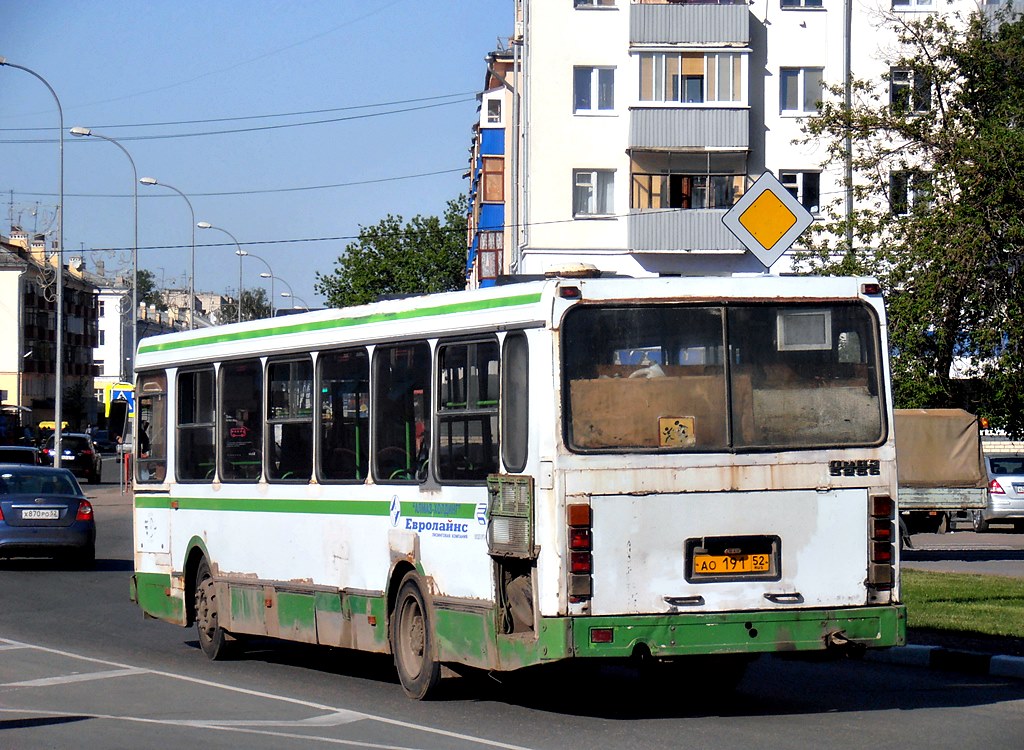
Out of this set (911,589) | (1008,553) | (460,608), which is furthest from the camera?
(1008,553)

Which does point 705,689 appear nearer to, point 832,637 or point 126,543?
point 832,637

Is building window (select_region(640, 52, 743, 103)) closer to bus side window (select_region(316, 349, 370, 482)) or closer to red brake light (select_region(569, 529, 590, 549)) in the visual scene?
bus side window (select_region(316, 349, 370, 482))

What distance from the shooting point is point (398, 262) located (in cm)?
9250

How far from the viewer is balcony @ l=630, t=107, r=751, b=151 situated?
4791cm

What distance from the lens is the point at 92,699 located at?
36.9 feet

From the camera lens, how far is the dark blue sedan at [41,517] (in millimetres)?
23688

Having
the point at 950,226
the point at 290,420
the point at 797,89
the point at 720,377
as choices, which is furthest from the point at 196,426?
the point at 797,89

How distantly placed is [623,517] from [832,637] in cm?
146

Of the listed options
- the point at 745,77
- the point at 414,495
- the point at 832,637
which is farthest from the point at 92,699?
the point at 745,77

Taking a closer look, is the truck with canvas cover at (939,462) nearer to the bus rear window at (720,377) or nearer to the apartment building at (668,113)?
the apartment building at (668,113)

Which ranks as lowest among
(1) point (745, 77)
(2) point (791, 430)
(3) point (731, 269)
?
(2) point (791, 430)

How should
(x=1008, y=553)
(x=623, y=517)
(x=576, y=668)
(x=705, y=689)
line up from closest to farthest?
(x=623, y=517), (x=705, y=689), (x=576, y=668), (x=1008, y=553)

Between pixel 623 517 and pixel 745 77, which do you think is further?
pixel 745 77

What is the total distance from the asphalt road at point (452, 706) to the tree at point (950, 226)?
14.0m
